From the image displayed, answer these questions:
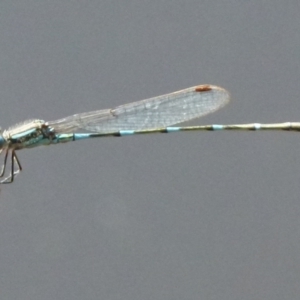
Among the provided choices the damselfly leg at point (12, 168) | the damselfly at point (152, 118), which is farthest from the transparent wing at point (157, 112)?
the damselfly leg at point (12, 168)

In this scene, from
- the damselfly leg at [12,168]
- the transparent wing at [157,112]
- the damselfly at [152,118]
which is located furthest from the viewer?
the transparent wing at [157,112]

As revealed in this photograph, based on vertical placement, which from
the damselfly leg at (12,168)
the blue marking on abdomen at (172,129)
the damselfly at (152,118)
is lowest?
the damselfly leg at (12,168)

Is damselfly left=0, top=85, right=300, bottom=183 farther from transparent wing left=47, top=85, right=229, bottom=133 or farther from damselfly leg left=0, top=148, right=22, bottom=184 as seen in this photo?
damselfly leg left=0, top=148, right=22, bottom=184

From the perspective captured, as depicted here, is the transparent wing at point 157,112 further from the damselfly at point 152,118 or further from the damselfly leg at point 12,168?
the damselfly leg at point 12,168

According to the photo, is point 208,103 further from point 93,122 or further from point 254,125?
point 93,122

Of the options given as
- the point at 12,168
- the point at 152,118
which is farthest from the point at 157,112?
the point at 12,168

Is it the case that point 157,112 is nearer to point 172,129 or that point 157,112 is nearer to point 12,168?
point 172,129

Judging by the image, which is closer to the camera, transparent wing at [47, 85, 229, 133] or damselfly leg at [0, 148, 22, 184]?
damselfly leg at [0, 148, 22, 184]

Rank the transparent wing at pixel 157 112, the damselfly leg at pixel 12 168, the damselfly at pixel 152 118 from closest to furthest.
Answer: the damselfly leg at pixel 12 168
the damselfly at pixel 152 118
the transparent wing at pixel 157 112

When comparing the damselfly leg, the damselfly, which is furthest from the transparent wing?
the damselfly leg
